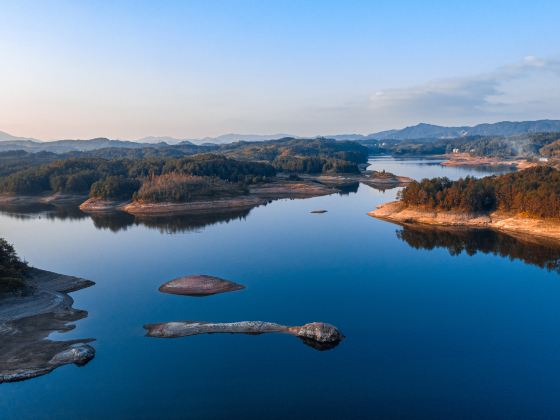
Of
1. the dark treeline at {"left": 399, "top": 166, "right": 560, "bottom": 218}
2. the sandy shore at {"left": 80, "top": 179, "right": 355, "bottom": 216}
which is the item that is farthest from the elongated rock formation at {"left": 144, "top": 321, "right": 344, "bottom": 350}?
the sandy shore at {"left": 80, "top": 179, "right": 355, "bottom": 216}

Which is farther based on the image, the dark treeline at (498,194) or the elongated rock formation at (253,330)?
the dark treeline at (498,194)

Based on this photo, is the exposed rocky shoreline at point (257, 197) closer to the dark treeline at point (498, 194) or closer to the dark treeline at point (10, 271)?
the dark treeline at point (498, 194)

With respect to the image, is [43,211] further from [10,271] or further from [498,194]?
[498,194]

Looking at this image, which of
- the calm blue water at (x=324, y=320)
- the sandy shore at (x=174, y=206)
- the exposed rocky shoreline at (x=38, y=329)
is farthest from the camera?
the sandy shore at (x=174, y=206)

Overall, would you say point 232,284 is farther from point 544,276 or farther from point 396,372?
point 544,276

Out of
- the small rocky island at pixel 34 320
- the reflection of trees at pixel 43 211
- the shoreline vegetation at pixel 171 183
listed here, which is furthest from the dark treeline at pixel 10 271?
the reflection of trees at pixel 43 211

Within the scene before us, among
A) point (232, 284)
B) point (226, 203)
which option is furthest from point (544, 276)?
point (226, 203)

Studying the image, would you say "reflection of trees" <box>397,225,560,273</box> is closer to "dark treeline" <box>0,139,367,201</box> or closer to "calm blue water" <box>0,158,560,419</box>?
"calm blue water" <box>0,158,560,419</box>
